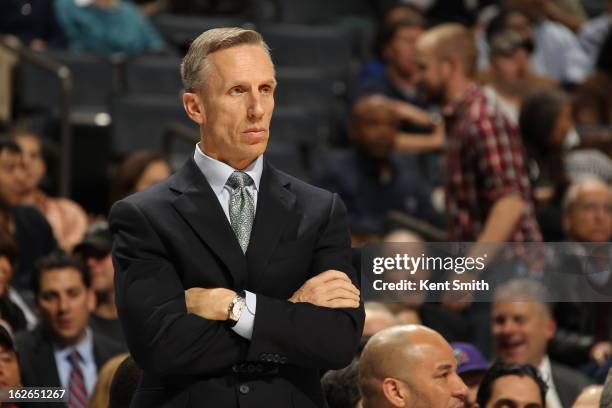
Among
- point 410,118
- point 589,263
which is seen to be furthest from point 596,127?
point 589,263

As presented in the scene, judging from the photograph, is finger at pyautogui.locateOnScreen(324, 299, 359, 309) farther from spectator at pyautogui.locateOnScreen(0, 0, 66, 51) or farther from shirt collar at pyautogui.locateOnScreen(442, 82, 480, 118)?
spectator at pyautogui.locateOnScreen(0, 0, 66, 51)

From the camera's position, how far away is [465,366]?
4531 mm

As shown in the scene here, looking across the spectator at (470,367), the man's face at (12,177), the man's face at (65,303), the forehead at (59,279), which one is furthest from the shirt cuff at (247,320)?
the man's face at (12,177)

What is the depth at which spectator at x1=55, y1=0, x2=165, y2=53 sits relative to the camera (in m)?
9.40

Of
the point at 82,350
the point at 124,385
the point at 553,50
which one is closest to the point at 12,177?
the point at 82,350

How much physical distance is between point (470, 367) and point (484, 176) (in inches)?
70.9

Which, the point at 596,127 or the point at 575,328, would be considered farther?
the point at 596,127

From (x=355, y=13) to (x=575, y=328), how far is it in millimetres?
6807

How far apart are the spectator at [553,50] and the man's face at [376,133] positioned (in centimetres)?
279

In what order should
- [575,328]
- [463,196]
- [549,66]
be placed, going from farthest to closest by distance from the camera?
[549,66] < [463,196] < [575,328]

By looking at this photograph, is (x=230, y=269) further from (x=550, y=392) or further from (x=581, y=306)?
(x=550, y=392)

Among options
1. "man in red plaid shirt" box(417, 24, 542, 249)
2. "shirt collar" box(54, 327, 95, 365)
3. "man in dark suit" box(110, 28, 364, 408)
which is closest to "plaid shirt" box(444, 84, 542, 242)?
"man in red plaid shirt" box(417, 24, 542, 249)

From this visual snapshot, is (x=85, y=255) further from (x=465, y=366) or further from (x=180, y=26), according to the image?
(x=180, y=26)

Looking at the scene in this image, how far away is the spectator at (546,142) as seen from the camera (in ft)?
25.3
